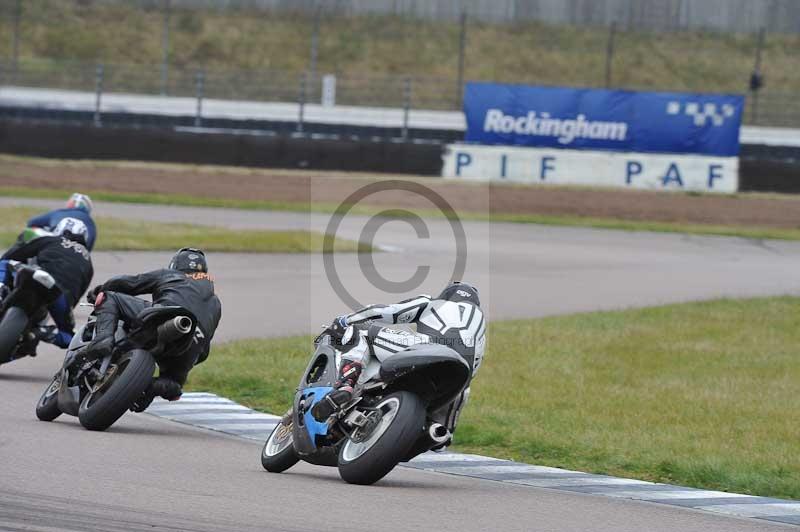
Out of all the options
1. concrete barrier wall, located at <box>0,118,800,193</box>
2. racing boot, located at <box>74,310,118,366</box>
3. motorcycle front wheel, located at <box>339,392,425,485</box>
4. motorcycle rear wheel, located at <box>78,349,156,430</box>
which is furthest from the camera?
concrete barrier wall, located at <box>0,118,800,193</box>

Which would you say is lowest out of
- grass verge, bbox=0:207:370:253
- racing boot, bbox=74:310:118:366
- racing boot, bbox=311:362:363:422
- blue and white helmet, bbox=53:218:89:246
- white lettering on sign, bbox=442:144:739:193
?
racing boot, bbox=311:362:363:422

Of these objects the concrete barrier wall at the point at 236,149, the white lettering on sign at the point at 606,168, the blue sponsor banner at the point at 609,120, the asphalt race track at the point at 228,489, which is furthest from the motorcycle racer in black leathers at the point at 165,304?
the blue sponsor banner at the point at 609,120

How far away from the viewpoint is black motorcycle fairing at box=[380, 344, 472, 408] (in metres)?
7.34

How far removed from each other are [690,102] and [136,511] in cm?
2764

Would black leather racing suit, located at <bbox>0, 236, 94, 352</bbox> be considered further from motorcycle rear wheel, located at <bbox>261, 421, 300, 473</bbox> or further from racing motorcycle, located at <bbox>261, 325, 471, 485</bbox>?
racing motorcycle, located at <bbox>261, 325, 471, 485</bbox>

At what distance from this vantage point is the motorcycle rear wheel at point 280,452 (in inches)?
317

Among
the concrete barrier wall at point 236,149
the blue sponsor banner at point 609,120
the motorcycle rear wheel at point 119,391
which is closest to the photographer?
the motorcycle rear wheel at point 119,391

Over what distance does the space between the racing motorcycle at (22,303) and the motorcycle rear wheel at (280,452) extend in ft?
11.8

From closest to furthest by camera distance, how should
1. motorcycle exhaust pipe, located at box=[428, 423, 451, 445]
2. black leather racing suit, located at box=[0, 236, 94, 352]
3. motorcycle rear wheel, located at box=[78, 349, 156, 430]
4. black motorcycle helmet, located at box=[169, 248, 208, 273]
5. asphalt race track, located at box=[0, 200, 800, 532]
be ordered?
asphalt race track, located at box=[0, 200, 800, 532]
motorcycle exhaust pipe, located at box=[428, 423, 451, 445]
motorcycle rear wheel, located at box=[78, 349, 156, 430]
black motorcycle helmet, located at box=[169, 248, 208, 273]
black leather racing suit, located at box=[0, 236, 94, 352]

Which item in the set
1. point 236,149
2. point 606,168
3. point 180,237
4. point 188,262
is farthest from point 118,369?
point 236,149

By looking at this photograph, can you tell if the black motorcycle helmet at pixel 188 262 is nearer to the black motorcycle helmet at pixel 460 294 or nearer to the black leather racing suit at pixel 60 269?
the black leather racing suit at pixel 60 269

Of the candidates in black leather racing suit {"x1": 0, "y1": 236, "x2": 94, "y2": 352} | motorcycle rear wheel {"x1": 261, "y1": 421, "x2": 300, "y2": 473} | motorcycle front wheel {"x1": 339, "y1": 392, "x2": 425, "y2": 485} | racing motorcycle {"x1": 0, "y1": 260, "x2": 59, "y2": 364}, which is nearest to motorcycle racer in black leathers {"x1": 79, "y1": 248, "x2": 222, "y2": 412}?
motorcycle rear wheel {"x1": 261, "y1": 421, "x2": 300, "y2": 473}

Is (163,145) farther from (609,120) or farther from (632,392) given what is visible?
(632,392)

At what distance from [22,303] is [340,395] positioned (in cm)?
440
